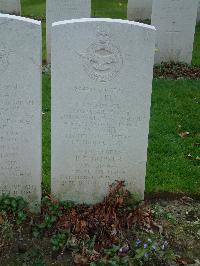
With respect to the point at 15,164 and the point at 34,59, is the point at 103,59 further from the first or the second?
the point at 15,164

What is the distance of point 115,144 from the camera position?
462 cm

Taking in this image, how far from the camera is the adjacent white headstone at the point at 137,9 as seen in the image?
1388 centimetres

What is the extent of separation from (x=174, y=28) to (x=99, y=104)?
572 centimetres

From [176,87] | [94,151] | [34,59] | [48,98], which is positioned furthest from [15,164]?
[176,87]

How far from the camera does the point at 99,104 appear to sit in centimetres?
443

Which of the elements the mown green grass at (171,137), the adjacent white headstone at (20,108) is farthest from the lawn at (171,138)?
the adjacent white headstone at (20,108)

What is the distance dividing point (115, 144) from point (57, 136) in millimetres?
575

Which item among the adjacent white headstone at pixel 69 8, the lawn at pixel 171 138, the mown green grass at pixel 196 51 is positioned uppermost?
the adjacent white headstone at pixel 69 8

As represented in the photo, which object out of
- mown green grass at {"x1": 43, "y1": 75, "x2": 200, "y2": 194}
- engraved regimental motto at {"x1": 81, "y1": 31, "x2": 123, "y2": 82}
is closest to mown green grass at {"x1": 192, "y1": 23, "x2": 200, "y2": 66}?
mown green grass at {"x1": 43, "y1": 75, "x2": 200, "y2": 194}

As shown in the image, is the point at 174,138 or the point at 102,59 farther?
the point at 174,138

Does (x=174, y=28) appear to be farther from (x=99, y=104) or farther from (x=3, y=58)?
(x=3, y=58)

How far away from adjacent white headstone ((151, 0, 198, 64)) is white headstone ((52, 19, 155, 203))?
5.43m

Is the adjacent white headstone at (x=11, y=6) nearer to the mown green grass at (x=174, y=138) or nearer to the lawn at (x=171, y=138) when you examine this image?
the lawn at (x=171, y=138)

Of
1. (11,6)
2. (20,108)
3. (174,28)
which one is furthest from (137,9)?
(20,108)
